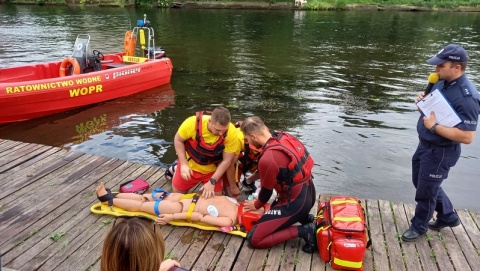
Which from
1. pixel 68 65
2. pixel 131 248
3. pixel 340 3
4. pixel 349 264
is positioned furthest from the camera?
pixel 340 3

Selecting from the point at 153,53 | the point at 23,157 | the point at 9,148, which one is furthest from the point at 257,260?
the point at 153,53

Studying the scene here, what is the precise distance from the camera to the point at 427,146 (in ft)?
13.1

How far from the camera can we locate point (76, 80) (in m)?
9.88

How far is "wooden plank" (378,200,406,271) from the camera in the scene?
3992 millimetres

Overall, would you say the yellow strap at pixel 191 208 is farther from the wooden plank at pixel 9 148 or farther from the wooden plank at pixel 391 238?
the wooden plank at pixel 9 148

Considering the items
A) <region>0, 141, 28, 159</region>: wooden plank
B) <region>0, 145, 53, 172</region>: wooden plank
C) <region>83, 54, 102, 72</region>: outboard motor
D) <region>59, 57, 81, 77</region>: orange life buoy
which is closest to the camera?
<region>0, 145, 53, 172</region>: wooden plank

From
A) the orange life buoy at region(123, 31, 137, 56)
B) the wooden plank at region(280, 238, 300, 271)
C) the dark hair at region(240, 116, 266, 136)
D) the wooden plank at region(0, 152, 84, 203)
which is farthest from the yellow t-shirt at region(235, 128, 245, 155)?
the orange life buoy at region(123, 31, 137, 56)

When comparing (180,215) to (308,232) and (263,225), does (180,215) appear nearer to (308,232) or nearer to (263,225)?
(263,225)

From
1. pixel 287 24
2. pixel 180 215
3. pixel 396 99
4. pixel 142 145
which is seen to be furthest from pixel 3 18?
pixel 180 215

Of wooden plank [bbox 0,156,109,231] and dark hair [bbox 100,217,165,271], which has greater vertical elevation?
dark hair [bbox 100,217,165,271]

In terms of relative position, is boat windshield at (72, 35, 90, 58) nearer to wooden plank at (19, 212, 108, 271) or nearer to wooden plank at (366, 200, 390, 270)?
wooden plank at (19, 212, 108, 271)

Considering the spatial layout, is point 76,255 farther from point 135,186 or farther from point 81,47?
point 81,47

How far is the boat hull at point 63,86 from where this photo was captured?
9062mm

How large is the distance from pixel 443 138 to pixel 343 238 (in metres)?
1.37
